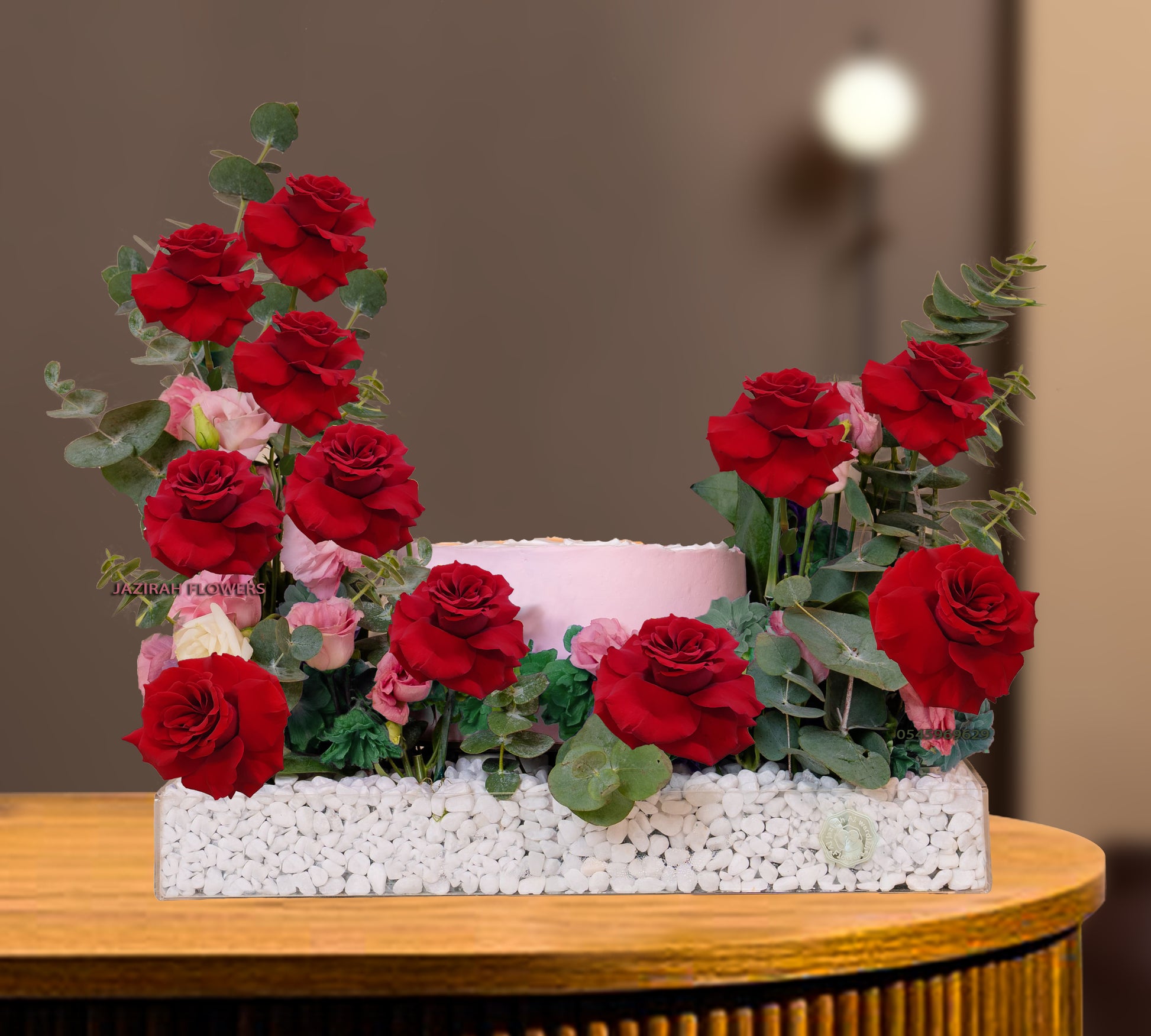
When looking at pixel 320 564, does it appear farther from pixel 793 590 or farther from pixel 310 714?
pixel 793 590

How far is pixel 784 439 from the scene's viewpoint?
2.49ft

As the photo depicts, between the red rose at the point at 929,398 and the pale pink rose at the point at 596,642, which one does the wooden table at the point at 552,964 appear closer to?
the pale pink rose at the point at 596,642

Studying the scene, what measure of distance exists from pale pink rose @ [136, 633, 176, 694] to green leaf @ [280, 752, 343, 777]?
0.36ft

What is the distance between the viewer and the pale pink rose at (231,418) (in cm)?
80

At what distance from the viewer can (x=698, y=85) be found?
2.27 m

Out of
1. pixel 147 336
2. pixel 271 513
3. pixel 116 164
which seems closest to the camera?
pixel 271 513

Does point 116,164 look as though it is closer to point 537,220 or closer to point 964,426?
point 537,220

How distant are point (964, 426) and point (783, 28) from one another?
5.72 feet

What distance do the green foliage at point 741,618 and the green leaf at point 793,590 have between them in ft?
0.15

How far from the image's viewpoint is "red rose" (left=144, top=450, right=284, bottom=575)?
0.70 meters

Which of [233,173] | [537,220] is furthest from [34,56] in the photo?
[233,173]

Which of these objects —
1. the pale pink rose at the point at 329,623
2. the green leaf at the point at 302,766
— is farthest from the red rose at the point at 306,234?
the green leaf at the point at 302,766

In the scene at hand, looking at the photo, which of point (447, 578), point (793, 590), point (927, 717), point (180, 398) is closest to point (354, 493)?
point (447, 578)

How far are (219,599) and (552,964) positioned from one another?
333mm
